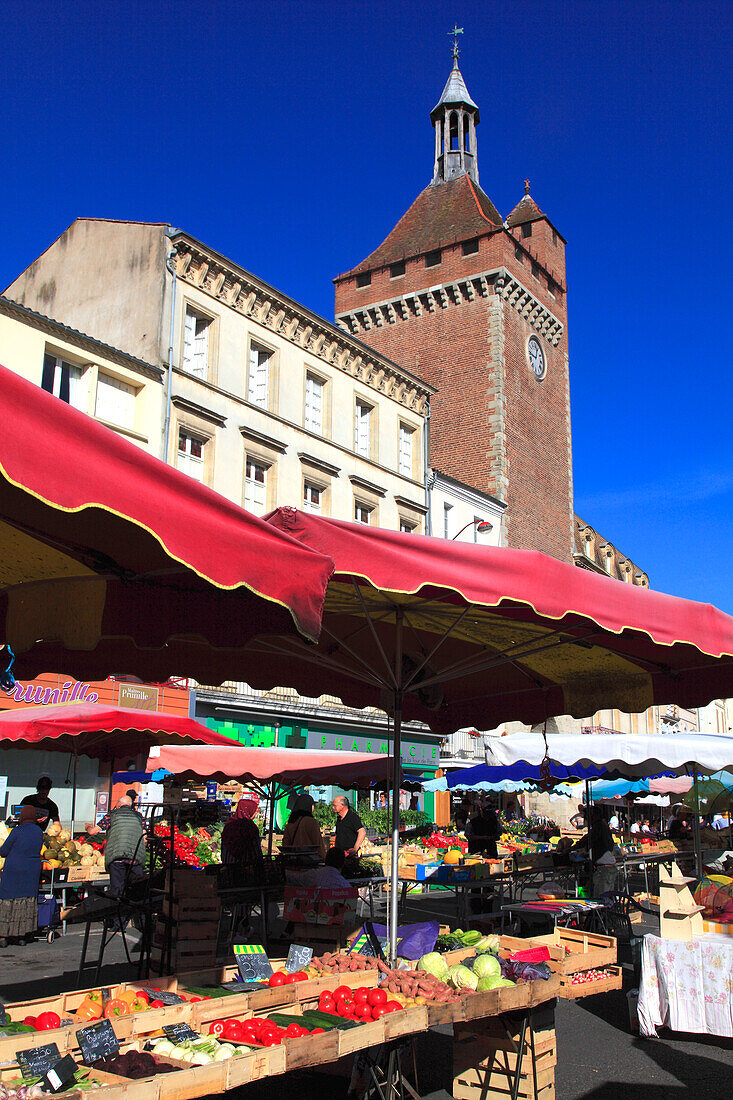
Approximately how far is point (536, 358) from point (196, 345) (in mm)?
20739

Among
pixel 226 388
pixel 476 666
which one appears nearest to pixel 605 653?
pixel 476 666

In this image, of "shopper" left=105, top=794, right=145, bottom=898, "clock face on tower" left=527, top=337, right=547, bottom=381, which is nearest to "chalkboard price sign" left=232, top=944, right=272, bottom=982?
"shopper" left=105, top=794, right=145, bottom=898

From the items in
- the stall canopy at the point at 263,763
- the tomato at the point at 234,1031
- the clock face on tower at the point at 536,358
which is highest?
the clock face on tower at the point at 536,358

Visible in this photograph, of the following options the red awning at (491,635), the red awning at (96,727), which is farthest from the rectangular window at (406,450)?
the red awning at (491,635)

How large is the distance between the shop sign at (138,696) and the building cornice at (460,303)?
23220 millimetres

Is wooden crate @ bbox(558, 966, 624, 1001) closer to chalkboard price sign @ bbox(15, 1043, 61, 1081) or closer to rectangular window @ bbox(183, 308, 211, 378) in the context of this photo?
chalkboard price sign @ bbox(15, 1043, 61, 1081)

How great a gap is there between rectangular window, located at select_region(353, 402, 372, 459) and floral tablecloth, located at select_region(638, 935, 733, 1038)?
73.7ft

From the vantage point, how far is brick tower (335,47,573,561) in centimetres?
3647

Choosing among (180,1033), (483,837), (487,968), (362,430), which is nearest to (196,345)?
(362,430)

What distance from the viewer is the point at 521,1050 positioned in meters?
4.74

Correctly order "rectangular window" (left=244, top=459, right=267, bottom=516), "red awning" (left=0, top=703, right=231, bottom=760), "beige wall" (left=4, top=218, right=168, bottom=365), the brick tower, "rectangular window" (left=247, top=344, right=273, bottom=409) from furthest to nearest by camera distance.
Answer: the brick tower, "rectangular window" (left=247, top=344, right=273, bottom=409), "rectangular window" (left=244, top=459, right=267, bottom=516), "beige wall" (left=4, top=218, right=168, bottom=365), "red awning" (left=0, top=703, right=231, bottom=760)

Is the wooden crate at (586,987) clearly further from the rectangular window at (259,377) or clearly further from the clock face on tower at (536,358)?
the clock face on tower at (536,358)

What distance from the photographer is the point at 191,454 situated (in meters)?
22.4

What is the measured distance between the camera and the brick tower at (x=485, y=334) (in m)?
36.5
